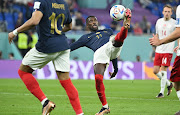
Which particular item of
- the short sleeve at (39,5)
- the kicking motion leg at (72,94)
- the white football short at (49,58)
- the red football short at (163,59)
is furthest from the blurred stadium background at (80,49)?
the short sleeve at (39,5)

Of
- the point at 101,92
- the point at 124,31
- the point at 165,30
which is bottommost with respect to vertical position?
the point at 101,92

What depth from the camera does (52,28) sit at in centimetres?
686

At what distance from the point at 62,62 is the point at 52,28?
0.62 m

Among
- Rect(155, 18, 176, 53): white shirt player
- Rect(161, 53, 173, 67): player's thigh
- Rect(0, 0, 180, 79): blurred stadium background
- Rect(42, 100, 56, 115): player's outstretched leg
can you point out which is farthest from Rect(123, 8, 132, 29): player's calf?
Rect(0, 0, 180, 79): blurred stadium background

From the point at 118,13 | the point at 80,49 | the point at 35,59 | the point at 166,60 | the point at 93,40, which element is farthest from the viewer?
the point at 80,49

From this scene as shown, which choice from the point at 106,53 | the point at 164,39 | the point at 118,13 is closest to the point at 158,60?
the point at 106,53

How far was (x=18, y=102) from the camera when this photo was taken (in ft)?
32.1

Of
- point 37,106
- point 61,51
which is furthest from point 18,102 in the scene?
point 61,51

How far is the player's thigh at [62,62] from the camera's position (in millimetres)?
6965

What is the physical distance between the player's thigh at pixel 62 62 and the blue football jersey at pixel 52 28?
0.12 meters

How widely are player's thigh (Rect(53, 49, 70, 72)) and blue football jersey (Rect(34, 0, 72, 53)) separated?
0.12m

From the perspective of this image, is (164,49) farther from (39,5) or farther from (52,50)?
(39,5)

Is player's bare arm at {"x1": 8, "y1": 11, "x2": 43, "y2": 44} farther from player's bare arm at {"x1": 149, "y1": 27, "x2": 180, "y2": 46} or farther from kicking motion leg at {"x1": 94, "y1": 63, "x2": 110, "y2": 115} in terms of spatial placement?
kicking motion leg at {"x1": 94, "y1": 63, "x2": 110, "y2": 115}

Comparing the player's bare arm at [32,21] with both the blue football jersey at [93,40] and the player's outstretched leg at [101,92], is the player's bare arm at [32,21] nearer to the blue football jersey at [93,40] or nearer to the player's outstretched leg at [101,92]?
the player's outstretched leg at [101,92]
